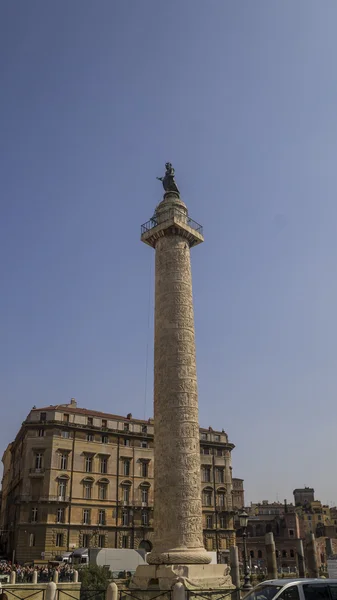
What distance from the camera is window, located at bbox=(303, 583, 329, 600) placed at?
985cm

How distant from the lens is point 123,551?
26109 millimetres

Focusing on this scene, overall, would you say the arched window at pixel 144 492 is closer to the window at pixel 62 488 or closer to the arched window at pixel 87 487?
the arched window at pixel 87 487

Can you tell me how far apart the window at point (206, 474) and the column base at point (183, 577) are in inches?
903

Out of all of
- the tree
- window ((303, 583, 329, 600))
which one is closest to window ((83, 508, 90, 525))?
the tree

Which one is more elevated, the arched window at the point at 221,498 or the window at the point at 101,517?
the arched window at the point at 221,498

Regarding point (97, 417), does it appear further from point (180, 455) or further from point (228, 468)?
point (180, 455)

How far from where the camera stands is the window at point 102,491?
35.6 meters

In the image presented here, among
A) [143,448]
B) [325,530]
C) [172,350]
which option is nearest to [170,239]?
[172,350]

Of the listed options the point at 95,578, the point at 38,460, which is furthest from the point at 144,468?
the point at 95,578

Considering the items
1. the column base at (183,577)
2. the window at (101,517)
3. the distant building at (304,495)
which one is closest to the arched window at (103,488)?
the window at (101,517)

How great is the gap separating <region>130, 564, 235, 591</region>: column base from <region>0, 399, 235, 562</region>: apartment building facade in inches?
667

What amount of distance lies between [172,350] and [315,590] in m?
10.8

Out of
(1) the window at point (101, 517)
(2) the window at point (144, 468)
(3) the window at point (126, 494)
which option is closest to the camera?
(1) the window at point (101, 517)

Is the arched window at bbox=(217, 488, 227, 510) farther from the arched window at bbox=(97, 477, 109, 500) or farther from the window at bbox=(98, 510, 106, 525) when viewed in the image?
the window at bbox=(98, 510, 106, 525)
